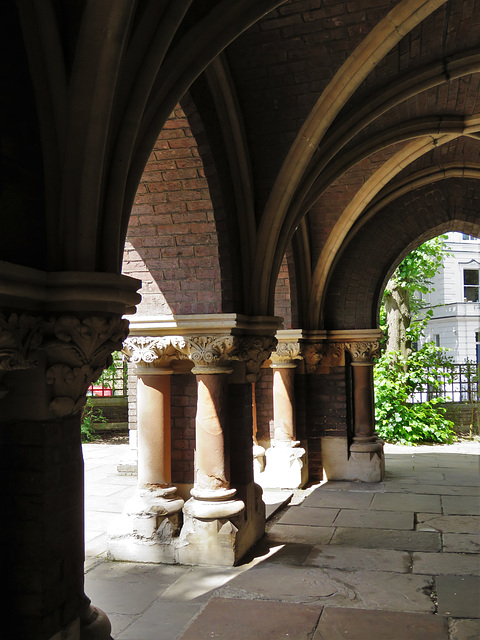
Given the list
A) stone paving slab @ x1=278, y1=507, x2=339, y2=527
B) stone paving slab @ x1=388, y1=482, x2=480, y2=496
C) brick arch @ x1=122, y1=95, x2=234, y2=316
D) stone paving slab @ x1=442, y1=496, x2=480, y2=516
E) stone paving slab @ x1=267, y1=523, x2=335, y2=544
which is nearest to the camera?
brick arch @ x1=122, y1=95, x2=234, y2=316

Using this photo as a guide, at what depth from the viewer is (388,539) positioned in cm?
527

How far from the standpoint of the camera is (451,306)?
22672mm

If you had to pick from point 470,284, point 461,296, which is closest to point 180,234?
point 461,296

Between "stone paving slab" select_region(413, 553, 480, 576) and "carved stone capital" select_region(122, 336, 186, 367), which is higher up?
"carved stone capital" select_region(122, 336, 186, 367)

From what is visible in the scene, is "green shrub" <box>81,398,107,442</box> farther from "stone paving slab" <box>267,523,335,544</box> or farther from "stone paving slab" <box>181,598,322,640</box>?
"stone paving slab" <box>181,598,322,640</box>


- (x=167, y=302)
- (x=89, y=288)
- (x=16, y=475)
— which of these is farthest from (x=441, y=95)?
(x=16, y=475)

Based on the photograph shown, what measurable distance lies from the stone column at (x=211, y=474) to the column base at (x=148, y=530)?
0.11 m

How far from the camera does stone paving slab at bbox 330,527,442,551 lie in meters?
5.05

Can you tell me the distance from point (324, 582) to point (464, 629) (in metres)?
1.02

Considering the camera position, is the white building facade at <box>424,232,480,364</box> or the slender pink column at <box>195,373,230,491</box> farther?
the white building facade at <box>424,232,480,364</box>

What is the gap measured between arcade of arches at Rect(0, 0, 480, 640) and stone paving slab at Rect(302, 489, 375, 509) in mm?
434

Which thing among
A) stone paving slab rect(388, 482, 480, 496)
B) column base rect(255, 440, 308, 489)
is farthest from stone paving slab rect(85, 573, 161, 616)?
stone paving slab rect(388, 482, 480, 496)

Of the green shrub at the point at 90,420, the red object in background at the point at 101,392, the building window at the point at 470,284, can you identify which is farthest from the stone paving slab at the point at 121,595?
the building window at the point at 470,284

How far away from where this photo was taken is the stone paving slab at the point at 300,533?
527cm
